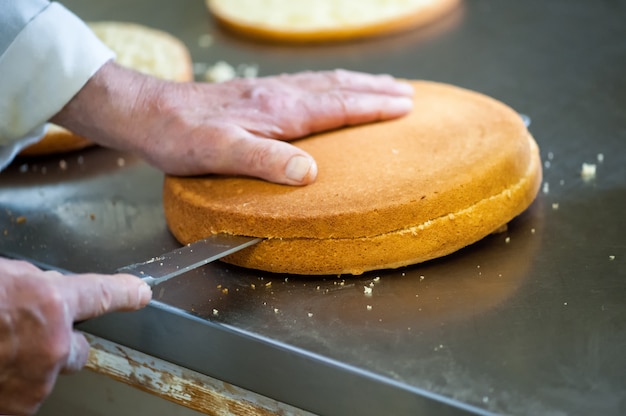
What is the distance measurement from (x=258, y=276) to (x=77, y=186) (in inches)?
17.1

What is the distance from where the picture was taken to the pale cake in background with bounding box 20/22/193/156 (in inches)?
52.9

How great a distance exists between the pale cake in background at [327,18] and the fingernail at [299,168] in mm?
779

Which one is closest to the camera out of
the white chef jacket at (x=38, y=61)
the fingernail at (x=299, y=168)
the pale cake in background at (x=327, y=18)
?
the fingernail at (x=299, y=168)

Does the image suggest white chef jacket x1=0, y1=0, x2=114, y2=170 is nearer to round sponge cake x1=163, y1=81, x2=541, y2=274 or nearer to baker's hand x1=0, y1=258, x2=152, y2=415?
round sponge cake x1=163, y1=81, x2=541, y2=274

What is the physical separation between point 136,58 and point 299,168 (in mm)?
713

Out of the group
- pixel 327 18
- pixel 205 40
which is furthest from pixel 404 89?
pixel 205 40

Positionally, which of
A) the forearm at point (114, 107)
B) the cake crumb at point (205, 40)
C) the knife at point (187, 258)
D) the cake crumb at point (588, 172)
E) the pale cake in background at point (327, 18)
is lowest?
the cake crumb at point (205, 40)

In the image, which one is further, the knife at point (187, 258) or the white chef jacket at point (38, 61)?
the white chef jacket at point (38, 61)

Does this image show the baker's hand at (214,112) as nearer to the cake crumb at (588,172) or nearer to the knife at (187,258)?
the knife at (187,258)

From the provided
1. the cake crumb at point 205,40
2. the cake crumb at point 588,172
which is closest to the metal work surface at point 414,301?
the cake crumb at point 588,172

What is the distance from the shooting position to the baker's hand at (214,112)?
106 centimetres

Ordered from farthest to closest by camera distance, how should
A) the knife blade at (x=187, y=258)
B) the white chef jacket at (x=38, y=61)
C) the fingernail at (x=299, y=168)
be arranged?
the white chef jacket at (x=38, y=61) → the fingernail at (x=299, y=168) → the knife blade at (x=187, y=258)

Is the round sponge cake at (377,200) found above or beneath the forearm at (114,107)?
beneath

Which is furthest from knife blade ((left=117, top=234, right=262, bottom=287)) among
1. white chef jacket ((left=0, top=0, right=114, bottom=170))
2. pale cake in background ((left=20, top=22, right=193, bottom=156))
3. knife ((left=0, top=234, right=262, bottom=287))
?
pale cake in background ((left=20, top=22, right=193, bottom=156))
